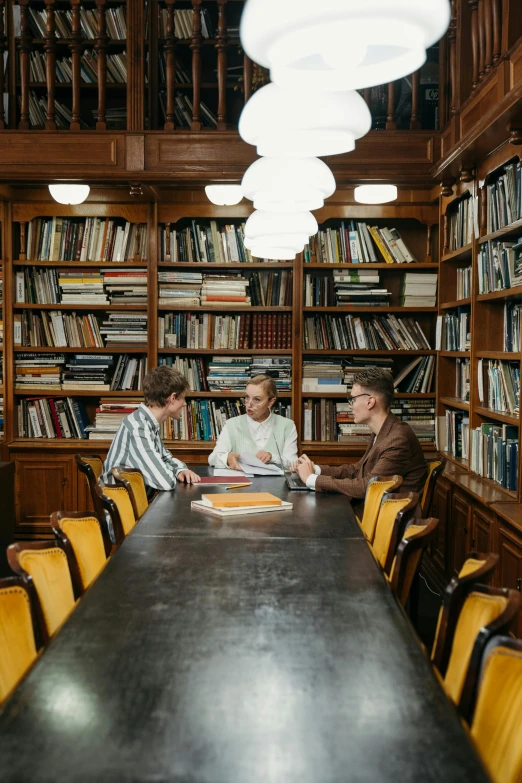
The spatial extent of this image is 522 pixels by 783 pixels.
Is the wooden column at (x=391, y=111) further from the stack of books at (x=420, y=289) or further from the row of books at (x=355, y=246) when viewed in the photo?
the stack of books at (x=420, y=289)

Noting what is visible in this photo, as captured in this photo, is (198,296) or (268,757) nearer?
(268,757)

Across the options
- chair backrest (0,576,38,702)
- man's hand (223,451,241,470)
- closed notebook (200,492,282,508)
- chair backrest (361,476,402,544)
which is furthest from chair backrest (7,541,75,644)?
man's hand (223,451,241,470)

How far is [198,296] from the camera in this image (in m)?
5.62

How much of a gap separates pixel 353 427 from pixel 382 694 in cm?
420

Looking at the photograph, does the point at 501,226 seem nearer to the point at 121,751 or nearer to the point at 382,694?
→ the point at 382,694

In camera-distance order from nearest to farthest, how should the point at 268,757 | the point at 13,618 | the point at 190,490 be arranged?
the point at 268,757 < the point at 13,618 < the point at 190,490

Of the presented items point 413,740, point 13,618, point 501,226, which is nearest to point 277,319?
point 501,226

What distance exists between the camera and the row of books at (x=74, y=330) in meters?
5.66

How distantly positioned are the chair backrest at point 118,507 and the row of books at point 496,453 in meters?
1.88

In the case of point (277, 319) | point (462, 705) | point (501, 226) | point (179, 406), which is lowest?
point (462, 705)

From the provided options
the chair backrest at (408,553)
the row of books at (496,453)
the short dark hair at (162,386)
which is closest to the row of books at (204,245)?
the short dark hair at (162,386)

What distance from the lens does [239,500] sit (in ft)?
10.9

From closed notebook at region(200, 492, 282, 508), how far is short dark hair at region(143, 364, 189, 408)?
741 mm

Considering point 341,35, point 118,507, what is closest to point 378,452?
point 118,507
